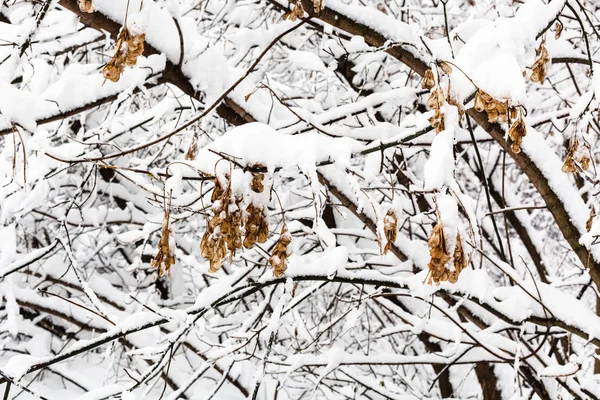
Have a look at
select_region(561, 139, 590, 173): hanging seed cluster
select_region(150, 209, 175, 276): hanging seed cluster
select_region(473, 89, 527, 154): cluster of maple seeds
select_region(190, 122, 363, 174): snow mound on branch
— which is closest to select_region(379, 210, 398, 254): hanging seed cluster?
select_region(190, 122, 363, 174): snow mound on branch

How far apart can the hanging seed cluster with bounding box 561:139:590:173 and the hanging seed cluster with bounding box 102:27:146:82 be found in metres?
1.20

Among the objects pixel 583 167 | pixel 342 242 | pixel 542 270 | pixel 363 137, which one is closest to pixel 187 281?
pixel 342 242

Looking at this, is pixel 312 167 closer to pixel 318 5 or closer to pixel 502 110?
pixel 502 110

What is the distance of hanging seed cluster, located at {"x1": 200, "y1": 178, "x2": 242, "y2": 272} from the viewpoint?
3.81 feet

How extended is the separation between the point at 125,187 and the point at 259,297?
185cm

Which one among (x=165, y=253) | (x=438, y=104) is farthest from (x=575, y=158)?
(x=165, y=253)

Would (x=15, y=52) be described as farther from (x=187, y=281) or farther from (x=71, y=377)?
(x=187, y=281)

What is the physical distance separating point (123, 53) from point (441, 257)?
2.68 feet

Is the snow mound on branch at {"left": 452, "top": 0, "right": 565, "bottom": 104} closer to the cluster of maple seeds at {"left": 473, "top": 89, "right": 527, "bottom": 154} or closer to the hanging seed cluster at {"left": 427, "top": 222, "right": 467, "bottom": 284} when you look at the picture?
the cluster of maple seeds at {"left": 473, "top": 89, "right": 527, "bottom": 154}

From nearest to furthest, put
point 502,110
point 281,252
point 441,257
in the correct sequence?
point 441,257, point 502,110, point 281,252

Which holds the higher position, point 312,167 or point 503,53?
point 503,53

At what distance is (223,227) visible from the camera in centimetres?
116

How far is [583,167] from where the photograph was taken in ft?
5.24

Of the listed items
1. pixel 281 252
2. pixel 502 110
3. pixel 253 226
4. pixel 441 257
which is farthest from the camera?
pixel 281 252
